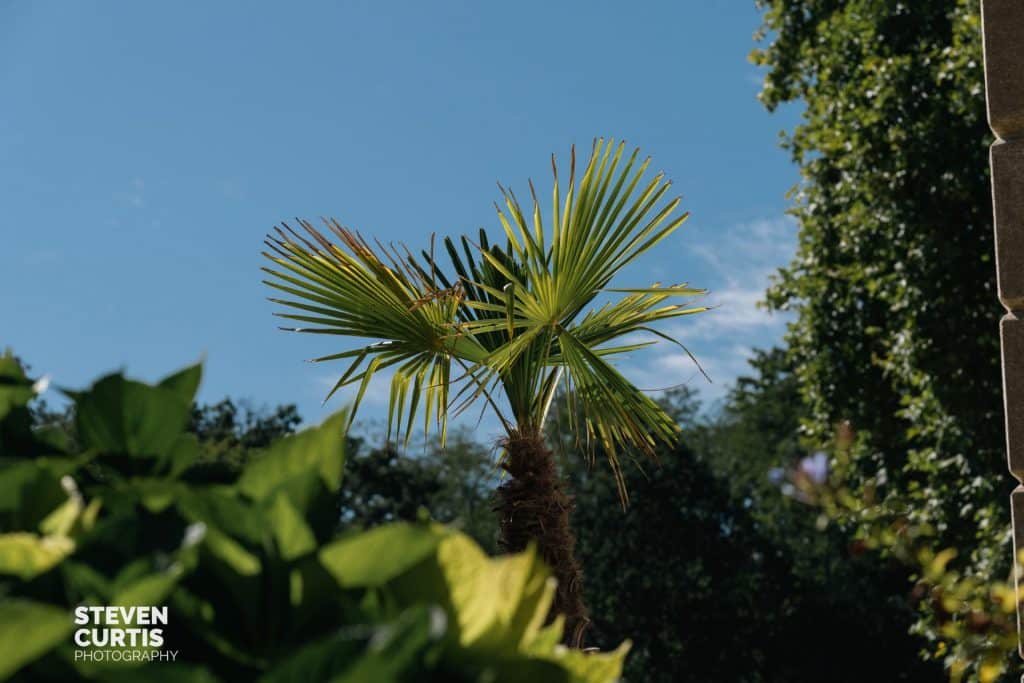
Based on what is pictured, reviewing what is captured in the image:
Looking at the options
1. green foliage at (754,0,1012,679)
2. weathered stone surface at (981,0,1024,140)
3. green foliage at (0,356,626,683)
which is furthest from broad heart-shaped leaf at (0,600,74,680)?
green foliage at (754,0,1012,679)

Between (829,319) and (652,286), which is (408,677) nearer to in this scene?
(652,286)

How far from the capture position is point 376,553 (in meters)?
0.84

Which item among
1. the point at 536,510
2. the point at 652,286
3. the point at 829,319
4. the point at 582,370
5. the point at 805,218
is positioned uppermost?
the point at 805,218

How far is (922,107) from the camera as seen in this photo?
11.6m

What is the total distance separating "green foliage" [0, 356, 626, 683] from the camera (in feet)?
2.65

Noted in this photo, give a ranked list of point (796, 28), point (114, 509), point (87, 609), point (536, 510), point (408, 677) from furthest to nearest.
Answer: point (796, 28) → point (536, 510) → point (114, 509) → point (87, 609) → point (408, 677)

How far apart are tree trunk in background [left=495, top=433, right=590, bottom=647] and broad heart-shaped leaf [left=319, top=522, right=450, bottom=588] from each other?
4.49 m

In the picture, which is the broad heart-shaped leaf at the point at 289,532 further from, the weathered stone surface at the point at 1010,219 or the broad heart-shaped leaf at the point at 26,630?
the weathered stone surface at the point at 1010,219

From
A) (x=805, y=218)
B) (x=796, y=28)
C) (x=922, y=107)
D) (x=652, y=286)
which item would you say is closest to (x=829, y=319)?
(x=805, y=218)

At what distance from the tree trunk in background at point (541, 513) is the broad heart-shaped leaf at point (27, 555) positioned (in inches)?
177

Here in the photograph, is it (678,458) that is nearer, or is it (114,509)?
(114,509)

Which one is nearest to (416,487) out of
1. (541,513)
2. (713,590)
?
(713,590)

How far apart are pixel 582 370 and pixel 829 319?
784cm

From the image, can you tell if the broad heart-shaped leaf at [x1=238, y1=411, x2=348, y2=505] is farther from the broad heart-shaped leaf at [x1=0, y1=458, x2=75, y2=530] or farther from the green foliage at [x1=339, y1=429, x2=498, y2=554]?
the green foliage at [x1=339, y1=429, x2=498, y2=554]
